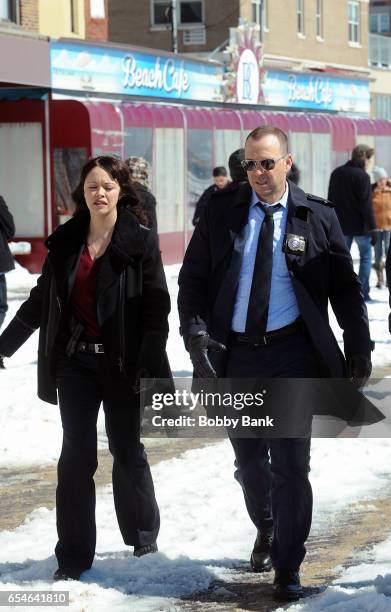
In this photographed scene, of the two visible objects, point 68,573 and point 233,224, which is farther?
point 68,573

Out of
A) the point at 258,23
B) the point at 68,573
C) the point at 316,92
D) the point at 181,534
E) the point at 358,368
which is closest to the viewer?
the point at 358,368

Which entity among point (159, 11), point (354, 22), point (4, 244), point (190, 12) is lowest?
point (4, 244)

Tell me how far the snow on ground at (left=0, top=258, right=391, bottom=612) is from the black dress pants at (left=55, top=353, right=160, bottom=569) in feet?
0.49

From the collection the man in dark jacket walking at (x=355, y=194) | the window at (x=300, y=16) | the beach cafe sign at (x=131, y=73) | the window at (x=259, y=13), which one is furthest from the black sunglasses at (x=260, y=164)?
the window at (x=300, y=16)

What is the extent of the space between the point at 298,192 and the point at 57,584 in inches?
73.1

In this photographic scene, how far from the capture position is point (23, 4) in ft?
80.5

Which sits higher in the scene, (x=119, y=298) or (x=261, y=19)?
(x=261, y=19)

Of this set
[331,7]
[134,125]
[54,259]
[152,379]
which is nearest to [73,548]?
[152,379]

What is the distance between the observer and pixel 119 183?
6078mm

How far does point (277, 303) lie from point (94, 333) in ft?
2.69

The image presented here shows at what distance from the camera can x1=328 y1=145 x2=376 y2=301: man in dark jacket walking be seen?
53.5 feet

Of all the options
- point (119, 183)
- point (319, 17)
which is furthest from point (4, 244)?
point (319, 17)

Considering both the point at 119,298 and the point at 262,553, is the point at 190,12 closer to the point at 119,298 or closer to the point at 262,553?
the point at 119,298

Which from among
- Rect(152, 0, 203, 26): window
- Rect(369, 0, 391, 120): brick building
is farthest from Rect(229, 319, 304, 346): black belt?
Rect(369, 0, 391, 120): brick building
